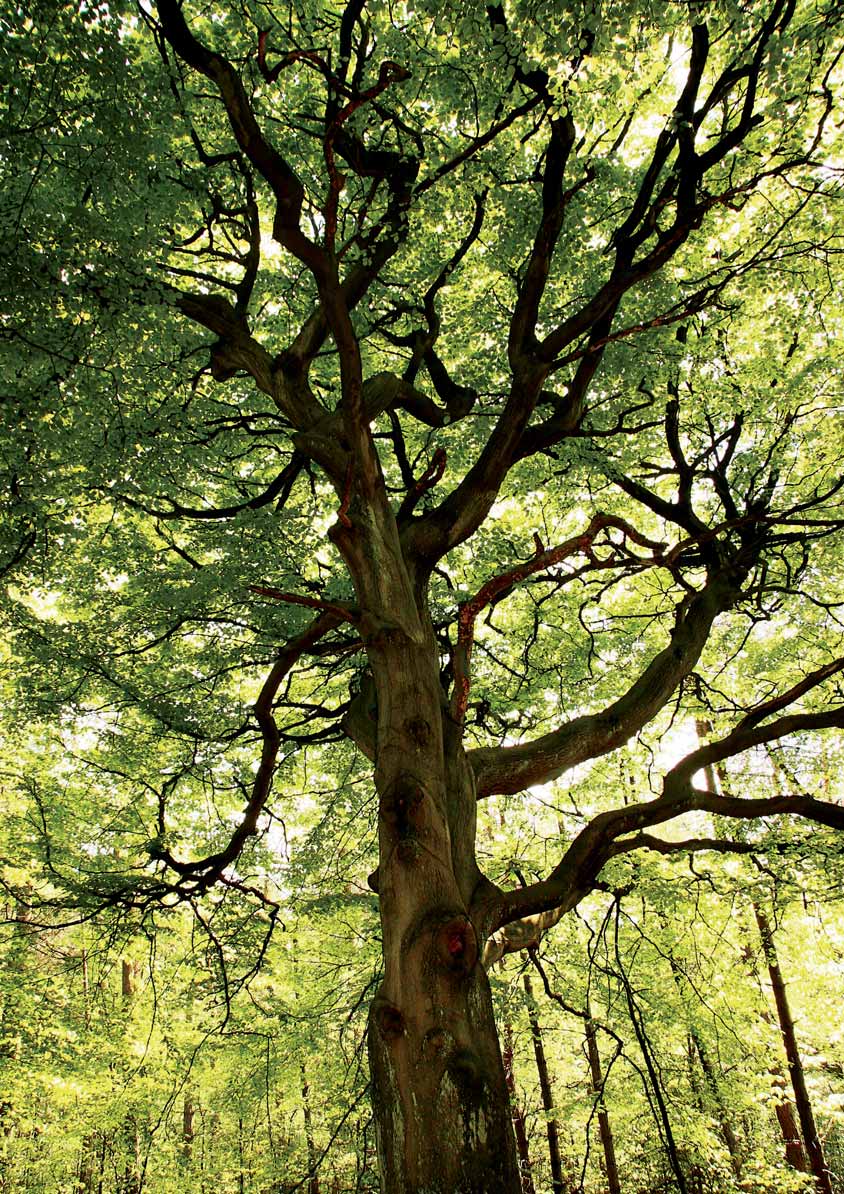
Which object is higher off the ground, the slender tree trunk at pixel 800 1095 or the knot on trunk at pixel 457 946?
the knot on trunk at pixel 457 946

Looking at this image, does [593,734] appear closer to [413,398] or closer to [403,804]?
[403,804]

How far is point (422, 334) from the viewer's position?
211 inches

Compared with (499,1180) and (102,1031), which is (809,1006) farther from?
(499,1180)

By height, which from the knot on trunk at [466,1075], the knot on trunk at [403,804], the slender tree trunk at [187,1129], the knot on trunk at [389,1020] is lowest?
the slender tree trunk at [187,1129]

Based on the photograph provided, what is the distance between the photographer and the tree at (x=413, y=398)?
3.17 metres

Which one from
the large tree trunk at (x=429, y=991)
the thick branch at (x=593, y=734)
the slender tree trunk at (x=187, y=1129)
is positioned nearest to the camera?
the large tree trunk at (x=429, y=991)

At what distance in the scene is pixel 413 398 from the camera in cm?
486

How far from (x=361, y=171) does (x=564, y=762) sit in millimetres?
3859

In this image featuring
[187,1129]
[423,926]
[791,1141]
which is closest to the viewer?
[423,926]

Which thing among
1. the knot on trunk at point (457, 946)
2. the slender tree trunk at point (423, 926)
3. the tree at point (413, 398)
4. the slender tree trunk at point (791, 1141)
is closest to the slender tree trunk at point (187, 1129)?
the tree at point (413, 398)

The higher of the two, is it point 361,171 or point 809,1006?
point 361,171

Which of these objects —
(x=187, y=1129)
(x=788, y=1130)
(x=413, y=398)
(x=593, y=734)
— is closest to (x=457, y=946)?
(x=593, y=734)

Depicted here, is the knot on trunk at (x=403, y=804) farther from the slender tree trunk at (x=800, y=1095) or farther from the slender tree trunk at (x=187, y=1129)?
the slender tree trunk at (x=187, y=1129)

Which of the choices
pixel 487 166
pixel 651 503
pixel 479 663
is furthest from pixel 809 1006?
pixel 487 166
